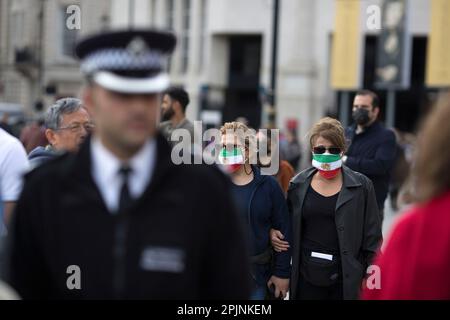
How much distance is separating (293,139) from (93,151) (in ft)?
52.7

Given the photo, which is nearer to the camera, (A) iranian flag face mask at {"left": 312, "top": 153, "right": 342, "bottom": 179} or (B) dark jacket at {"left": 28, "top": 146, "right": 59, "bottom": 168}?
(B) dark jacket at {"left": 28, "top": 146, "right": 59, "bottom": 168}

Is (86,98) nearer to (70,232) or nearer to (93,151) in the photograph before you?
(93,151)

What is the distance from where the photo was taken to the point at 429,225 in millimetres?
3123

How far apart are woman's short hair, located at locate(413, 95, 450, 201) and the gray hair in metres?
3.77

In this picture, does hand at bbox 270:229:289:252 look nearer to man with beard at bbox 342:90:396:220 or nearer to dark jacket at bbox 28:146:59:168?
dark jacket at bbox 28:146:59:168

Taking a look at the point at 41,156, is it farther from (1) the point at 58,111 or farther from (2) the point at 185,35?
(2) the point at 185,35

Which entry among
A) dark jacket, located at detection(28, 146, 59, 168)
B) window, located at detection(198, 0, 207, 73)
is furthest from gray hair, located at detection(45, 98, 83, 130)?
window, located at detection(198, 0, 207, 73)

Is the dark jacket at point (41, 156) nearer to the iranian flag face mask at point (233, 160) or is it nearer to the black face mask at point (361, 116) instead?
the iranian flag face mask at point (233, 160)

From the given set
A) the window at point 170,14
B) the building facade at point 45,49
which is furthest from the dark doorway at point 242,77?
the building facade at point 45,49

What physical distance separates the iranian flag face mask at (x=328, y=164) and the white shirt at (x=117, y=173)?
3558 mm

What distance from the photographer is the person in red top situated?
3109mm

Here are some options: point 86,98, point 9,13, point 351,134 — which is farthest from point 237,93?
point 86,98

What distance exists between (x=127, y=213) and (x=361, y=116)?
5.99m

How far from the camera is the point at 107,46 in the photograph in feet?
10.8
